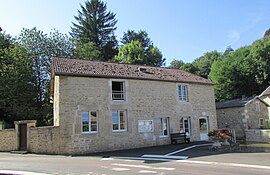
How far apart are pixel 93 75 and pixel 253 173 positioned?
37.7ft

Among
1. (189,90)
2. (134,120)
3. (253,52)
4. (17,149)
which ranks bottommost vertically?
(17,149)

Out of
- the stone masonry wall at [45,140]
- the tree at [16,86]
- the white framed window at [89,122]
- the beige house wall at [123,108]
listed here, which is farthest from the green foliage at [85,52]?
the stone masonry wall at [45,140]

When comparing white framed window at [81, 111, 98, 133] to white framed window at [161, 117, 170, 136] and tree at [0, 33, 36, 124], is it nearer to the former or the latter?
white framed window at [161, 117, 170, 136]

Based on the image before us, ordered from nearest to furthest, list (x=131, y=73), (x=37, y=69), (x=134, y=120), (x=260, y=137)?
(x=134, y=120), (x=131, y=73), (x=260, y=137), (x=37, y=69)

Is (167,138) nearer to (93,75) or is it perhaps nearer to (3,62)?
(93,75)

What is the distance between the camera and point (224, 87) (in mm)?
39625

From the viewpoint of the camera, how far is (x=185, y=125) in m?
20.6

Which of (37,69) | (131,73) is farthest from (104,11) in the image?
(131,73)

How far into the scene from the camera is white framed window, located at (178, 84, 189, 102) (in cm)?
2081

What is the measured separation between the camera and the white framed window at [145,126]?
59.2 feet

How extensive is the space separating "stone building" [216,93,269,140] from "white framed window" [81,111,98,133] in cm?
1550

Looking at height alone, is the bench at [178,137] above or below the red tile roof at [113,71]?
below

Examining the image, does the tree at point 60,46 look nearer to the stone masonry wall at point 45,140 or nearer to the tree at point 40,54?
the tree at point 40,54

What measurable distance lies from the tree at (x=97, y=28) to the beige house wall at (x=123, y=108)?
24.1m
